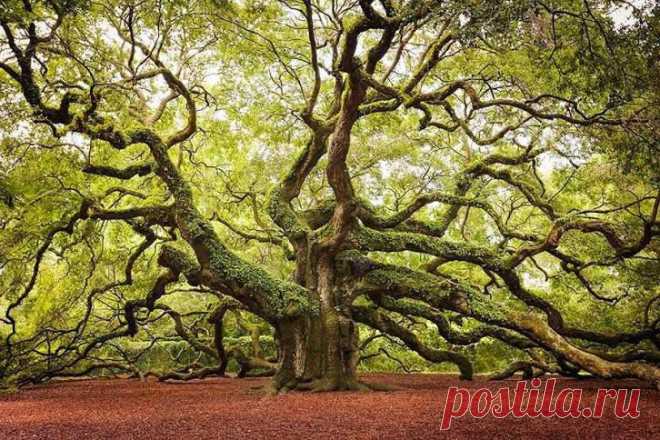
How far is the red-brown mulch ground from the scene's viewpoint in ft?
16.0

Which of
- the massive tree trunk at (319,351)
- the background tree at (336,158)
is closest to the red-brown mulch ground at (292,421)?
the massive tree trunk at (319,351)

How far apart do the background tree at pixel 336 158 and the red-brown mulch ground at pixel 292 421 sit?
1695mm

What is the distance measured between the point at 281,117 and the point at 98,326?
32.8 ft

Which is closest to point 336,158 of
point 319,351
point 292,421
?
point 319,351

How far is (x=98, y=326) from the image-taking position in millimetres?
16297

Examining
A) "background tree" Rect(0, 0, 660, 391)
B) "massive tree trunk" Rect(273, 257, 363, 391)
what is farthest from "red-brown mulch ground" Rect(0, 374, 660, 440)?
"background tree" Rect(0, 0, 660, 391)

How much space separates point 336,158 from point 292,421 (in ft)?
15.3

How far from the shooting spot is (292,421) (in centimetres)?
573

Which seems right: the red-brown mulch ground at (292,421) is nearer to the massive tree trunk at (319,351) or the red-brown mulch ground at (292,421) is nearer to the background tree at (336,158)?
the massive tree trunk at (319,351)

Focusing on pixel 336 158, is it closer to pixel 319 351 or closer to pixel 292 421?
pixel 319 351

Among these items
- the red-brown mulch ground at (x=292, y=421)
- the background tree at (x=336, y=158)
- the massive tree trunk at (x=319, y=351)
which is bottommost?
the red-brown mulch ground at (x=292, y=421)

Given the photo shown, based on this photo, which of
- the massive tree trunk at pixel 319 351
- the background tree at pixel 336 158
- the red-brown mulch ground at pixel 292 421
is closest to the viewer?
the red-brown mulch ground at pixel 292 421

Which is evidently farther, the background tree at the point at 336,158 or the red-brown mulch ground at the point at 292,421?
the background tree at the point at 336,158

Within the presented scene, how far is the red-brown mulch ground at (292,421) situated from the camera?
4875 mm
